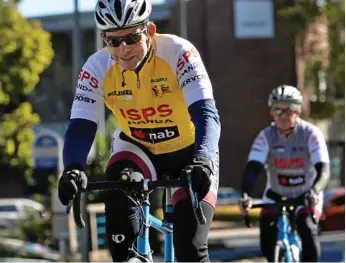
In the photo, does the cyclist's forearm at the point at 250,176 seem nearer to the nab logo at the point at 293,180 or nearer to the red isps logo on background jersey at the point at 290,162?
the red isps logo on background jersey at the point at 290,162

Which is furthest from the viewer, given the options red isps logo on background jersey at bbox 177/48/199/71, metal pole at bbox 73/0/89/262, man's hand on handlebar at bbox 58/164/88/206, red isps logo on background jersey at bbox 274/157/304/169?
metal pole at bbox 73/0/89/262

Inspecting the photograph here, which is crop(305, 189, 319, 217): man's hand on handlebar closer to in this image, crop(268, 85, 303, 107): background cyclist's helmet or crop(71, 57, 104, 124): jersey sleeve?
crop(268, 85, 303, 107): background cyclist's helmet

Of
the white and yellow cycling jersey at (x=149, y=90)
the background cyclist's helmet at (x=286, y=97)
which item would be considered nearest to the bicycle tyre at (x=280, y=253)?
the background cyclist's helmet at (x=286, y=97)

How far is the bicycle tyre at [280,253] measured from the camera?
759cm

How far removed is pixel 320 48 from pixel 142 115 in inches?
1047

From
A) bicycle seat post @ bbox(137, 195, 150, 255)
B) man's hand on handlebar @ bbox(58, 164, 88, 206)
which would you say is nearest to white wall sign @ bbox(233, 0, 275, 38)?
bicycle seat post @ bbox(137, 195, 150, 255)

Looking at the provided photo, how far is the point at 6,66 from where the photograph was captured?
67.9 ft

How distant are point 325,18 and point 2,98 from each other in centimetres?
1305

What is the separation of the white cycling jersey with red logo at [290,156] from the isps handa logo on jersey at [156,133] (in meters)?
2.89

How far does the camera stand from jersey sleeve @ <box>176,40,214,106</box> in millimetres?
4402

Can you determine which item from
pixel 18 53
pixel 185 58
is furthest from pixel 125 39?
pixel 18 53

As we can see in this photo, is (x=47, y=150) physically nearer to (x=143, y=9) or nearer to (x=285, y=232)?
(x=285, y=232)

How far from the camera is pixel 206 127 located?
4203 mm

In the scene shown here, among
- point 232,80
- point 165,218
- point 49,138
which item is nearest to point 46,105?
point 232,80
